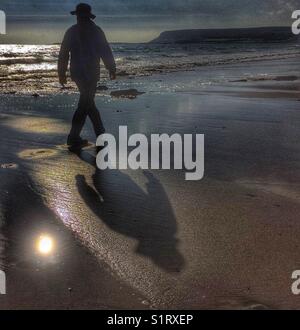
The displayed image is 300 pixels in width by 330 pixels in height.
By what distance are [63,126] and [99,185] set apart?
3.57 m

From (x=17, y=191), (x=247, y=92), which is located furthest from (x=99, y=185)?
(x=247, y=92)

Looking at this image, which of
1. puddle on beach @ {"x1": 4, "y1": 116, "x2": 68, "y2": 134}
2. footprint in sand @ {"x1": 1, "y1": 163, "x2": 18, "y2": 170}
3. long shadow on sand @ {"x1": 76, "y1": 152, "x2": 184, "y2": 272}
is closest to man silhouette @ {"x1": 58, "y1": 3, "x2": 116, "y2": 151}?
puddle on beach @ {"x1": 4, "y1": 116, "x2": 68, "y2": 134}

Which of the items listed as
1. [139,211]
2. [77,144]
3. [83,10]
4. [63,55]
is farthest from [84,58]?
[139,211]

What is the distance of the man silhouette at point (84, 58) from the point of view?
743cm

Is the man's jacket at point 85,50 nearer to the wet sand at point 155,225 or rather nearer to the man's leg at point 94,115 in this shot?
the man's leg at point 94,115

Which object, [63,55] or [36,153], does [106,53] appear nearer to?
[63,55]

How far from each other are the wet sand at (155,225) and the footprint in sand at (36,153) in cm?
1

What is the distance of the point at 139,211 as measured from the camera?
488 cm

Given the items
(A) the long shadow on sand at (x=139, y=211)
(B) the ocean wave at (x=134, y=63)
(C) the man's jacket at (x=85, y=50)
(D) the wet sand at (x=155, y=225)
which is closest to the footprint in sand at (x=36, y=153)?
(D) the wet sand at (x=155, y=225)

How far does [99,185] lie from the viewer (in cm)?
568

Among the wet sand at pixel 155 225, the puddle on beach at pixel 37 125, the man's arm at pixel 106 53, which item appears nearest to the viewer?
the wet sand at pixel 155 225

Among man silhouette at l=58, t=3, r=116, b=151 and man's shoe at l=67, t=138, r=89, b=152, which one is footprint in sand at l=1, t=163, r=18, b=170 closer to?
man's shoe at l=67, t=138, r=89, b=152

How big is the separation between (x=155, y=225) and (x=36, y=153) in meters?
2.96
